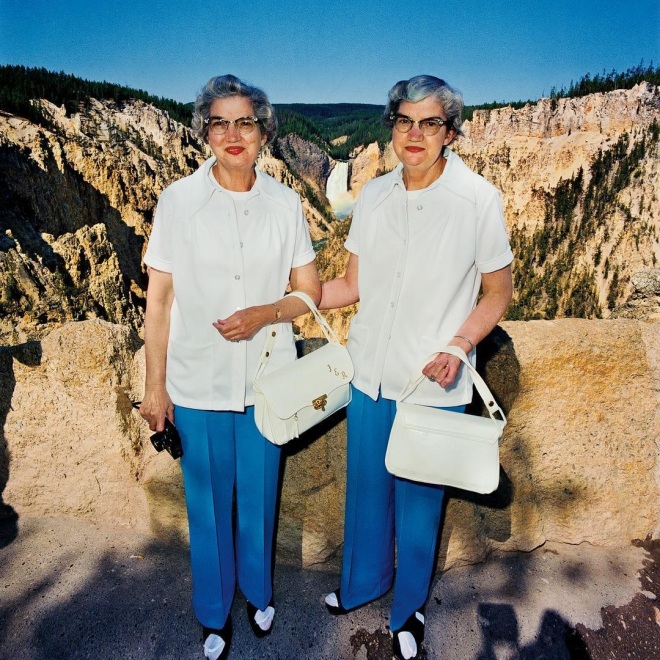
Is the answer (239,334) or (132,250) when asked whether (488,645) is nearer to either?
(239,334)

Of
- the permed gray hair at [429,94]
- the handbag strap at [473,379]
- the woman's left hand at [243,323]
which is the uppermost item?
the permed gray hair at [429,94]

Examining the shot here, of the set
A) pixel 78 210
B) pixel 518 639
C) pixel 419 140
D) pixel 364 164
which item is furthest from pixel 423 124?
pixel 364 164

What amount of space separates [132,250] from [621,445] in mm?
23098

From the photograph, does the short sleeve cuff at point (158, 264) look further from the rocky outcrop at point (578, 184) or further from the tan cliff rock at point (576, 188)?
the rocky outcrop at point (578, 184)

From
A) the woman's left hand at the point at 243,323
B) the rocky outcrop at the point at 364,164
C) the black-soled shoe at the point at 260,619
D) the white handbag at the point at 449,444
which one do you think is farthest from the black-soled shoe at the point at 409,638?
the rocky outcrop at the point at 364,164

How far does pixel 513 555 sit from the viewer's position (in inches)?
105

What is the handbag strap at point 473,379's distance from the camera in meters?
1.66

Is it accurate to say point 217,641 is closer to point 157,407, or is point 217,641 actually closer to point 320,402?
point 157,407

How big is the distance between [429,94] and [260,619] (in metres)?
2.31

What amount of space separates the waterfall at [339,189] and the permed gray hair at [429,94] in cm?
10577

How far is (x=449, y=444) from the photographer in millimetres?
1687

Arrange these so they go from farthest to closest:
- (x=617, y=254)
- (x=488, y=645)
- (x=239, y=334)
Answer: (x=617, y=254), (x=488, y=645), (x=239, y=334)

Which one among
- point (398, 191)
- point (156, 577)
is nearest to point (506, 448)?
point (398, 191)

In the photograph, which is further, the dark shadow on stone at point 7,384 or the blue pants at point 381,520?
the dark shadow on stone at point 7,384
